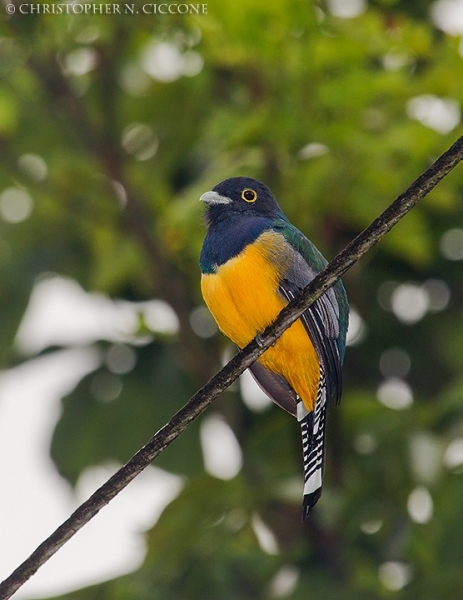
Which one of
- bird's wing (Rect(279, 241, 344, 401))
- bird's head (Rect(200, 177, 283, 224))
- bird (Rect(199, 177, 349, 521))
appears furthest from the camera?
bird's head (Rect(200, 177, 283, 224))

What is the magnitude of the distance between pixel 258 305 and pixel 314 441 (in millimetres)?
497

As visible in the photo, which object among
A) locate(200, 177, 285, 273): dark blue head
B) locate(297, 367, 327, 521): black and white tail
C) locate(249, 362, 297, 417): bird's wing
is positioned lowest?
locate(297, 367, 327, 521): black and white tail

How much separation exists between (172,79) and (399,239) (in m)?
2.18

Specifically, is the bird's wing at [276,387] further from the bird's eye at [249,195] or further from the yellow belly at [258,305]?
the bird's eye at [249,195]

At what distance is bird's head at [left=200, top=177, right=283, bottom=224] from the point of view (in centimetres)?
366

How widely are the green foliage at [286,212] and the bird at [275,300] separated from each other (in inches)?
38.6

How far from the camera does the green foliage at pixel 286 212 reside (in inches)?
194

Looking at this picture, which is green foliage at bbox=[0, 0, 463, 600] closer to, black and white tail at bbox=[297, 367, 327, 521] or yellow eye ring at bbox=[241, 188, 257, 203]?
yellow eye ring at bbox=[241, 188, 257, 203]

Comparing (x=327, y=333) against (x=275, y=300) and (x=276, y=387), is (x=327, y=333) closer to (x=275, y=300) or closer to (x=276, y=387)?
(x=275, y=300)

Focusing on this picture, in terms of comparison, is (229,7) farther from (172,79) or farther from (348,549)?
(348,549)

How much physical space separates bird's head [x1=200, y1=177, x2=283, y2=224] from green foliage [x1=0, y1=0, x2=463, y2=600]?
0.77 meters

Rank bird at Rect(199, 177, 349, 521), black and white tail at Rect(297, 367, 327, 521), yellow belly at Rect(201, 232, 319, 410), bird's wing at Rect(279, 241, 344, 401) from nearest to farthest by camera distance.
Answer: black and white tail at Rect(297, 367, 327, 521) → bird's wing at Rect(279, 241, 344, 401) → bird at Rect(199, 177, 349, 521) → yellow belly at Rect(201, 232, 319, 410)

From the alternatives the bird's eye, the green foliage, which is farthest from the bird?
the green foliage

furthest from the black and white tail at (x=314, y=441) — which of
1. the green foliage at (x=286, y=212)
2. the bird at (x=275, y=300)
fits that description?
the green foliage at (x=286, y=212)
